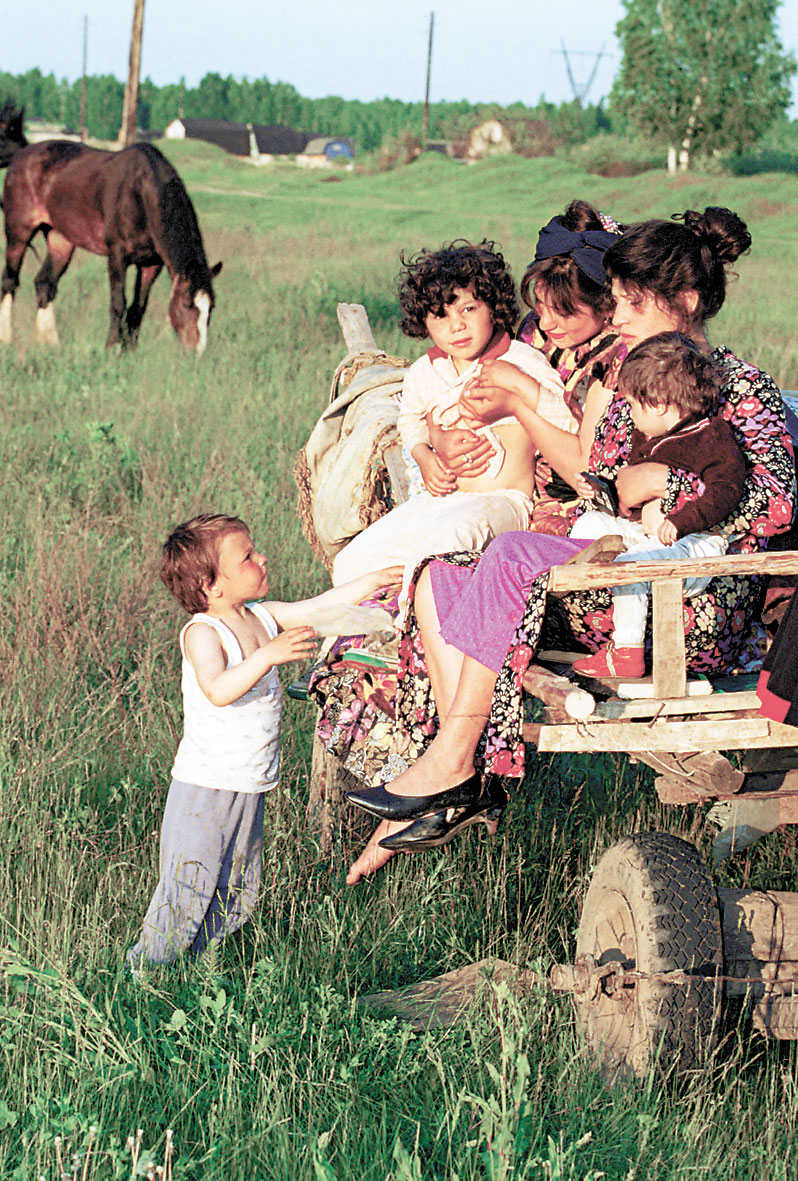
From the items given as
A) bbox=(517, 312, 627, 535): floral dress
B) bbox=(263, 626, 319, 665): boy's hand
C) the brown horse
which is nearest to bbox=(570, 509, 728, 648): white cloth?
bbox=(263, 626, 319, 665): boy's hand

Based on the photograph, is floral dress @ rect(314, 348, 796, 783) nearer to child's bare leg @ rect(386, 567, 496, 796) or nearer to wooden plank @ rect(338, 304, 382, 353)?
child's bare leg @ rect(386, 567, 496, 796)

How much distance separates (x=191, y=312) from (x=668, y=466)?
9.55m

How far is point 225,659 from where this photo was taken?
3488 mm

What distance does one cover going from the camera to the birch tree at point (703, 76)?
54.0 m

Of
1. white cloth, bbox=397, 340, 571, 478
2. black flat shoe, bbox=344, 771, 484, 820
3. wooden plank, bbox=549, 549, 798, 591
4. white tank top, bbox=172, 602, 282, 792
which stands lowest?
black flat shoe, bbox=344, 771, 484, 820

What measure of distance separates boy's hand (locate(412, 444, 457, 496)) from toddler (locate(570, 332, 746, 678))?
3.10ft

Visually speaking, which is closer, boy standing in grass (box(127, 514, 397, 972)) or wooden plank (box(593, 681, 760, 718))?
wooden plank (box(593, 681, 760, 718))

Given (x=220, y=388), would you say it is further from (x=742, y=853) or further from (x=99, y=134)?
(x=99, y=134)

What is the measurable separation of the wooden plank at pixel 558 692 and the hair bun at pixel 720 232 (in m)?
1.43

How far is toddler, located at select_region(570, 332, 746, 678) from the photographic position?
10.5 feet

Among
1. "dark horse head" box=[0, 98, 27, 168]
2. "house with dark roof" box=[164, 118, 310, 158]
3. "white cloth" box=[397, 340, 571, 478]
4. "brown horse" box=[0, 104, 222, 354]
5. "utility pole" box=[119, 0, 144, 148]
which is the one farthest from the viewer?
"house with dark roof" box=[164, 118, 310, 158]

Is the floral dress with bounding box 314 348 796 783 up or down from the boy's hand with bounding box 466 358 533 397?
down

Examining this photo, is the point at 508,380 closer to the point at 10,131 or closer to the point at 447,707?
the point at 447,707

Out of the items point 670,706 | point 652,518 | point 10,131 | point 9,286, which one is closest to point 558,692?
point 670,706
